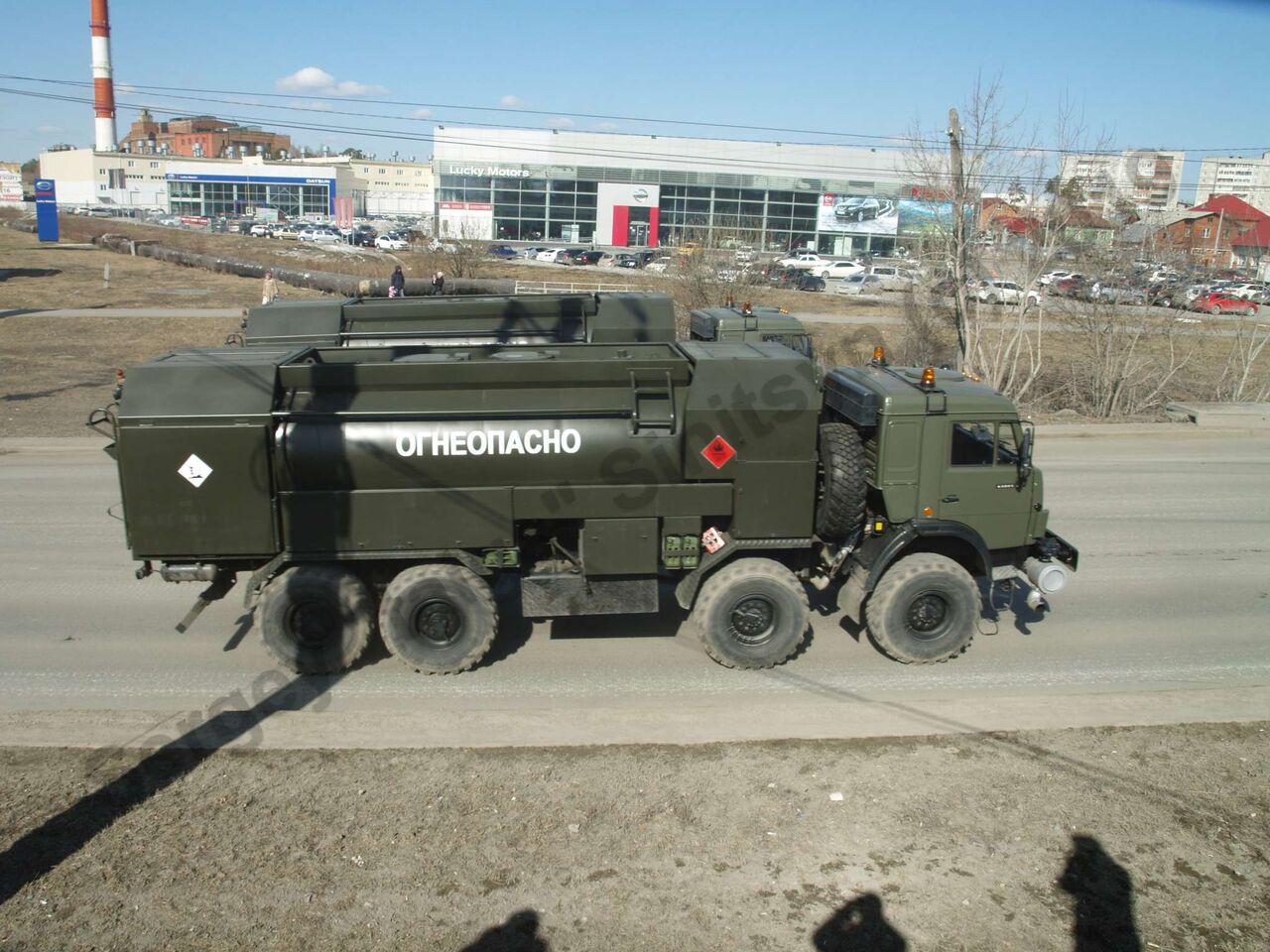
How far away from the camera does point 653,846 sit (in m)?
5.83

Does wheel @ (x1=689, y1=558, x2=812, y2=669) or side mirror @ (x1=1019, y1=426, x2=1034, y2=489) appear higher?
side mirror @ (x1=1019, y1=426, x2=1034, y2=489)

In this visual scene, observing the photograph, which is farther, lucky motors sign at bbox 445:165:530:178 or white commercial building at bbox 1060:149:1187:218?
lucky motors sign at bbox 445:165:530:178

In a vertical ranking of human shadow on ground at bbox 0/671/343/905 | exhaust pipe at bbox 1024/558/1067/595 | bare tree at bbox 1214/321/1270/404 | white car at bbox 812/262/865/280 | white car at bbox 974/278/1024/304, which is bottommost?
human shadow on ground at bbox 0/671/343/905

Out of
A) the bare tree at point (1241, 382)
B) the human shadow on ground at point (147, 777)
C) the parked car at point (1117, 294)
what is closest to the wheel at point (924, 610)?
the human shadow on ground at point (147, 777)

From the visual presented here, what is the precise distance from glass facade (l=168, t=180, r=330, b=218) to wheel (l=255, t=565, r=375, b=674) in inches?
4189

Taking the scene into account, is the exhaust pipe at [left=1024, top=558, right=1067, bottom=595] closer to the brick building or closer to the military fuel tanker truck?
the military fuel tanker truck

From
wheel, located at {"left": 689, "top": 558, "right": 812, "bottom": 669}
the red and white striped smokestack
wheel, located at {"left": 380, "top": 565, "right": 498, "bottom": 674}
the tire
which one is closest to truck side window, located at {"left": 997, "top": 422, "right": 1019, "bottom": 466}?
the tire

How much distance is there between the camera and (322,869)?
18.2 ft

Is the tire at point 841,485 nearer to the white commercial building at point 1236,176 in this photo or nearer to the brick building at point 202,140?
the white commercial building at point 1236,176

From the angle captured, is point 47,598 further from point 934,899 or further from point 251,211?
point 251,211

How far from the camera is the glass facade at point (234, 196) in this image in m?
106

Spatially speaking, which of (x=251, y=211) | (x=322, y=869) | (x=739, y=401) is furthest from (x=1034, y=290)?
(x=251, y=211)

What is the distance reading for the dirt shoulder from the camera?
5.13 m

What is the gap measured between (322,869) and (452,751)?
4.79 feet
